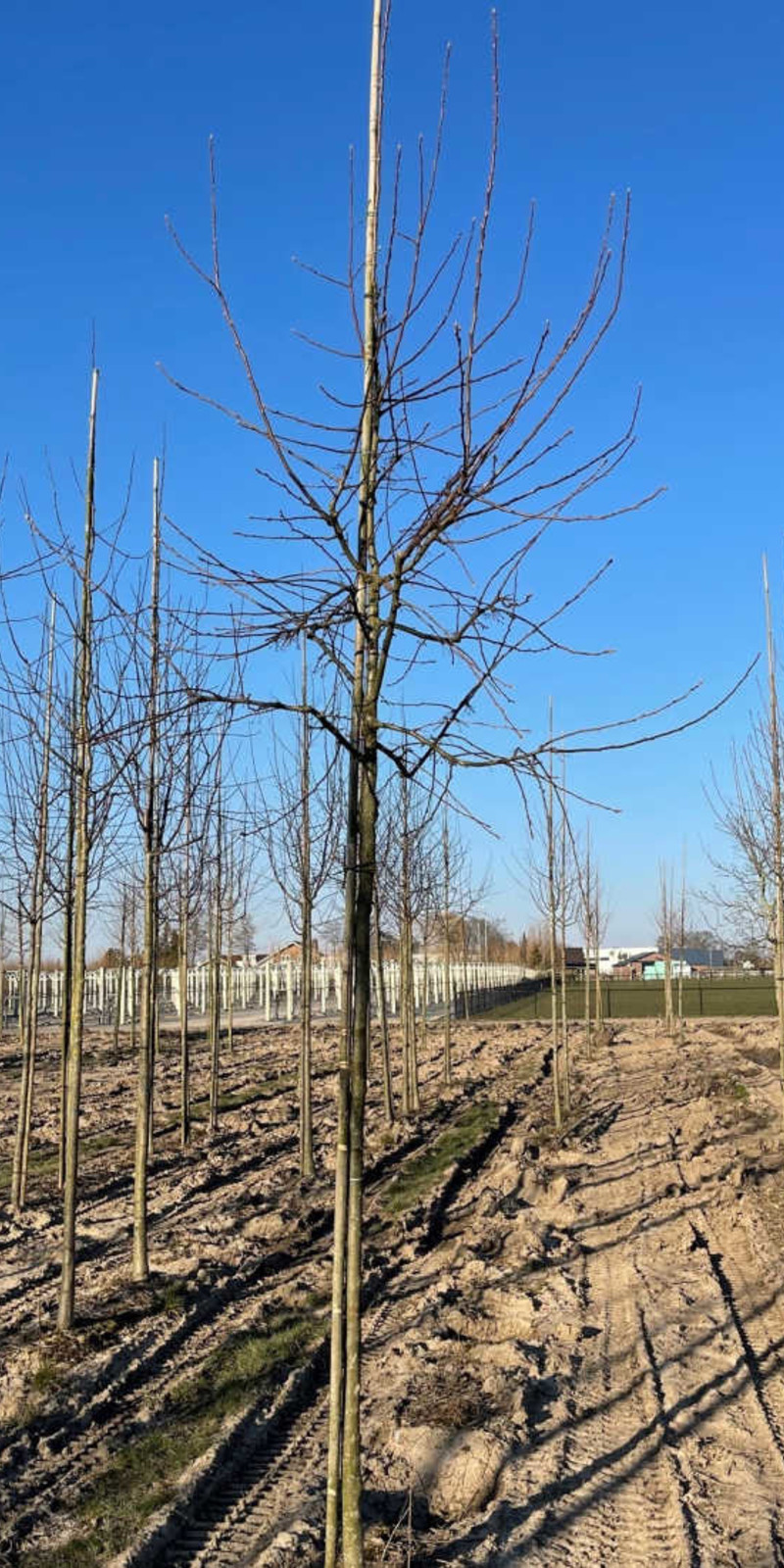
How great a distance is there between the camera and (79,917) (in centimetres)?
737

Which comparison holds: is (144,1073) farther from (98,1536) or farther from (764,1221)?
(764,1221)

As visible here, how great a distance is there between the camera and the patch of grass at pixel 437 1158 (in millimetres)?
11438

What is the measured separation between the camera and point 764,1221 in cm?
980

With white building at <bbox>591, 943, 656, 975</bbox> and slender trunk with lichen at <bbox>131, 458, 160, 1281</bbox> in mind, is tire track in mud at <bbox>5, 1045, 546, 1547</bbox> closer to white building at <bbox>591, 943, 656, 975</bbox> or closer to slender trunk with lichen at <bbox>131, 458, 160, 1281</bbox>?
slender trunk with lichen at <bbox>131, 458, 160, 1281</bbox>

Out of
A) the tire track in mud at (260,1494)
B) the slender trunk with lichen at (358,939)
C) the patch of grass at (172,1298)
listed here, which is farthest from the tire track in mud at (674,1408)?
the patch of grass at (172,1298)

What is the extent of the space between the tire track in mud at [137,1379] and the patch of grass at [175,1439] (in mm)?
117

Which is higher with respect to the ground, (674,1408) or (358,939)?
(358,939)

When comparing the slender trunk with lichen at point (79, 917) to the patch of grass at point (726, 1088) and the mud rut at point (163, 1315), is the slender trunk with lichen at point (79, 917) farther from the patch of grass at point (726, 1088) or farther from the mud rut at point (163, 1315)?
the patch of grass at point (726, 1088)

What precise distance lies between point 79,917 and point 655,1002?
140 feet

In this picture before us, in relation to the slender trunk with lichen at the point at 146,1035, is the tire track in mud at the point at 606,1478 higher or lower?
lower

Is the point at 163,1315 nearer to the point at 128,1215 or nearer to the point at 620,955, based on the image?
the point at 128,1215

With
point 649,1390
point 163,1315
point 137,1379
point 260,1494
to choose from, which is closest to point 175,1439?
point 260,1494

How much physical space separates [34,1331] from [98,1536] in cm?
284

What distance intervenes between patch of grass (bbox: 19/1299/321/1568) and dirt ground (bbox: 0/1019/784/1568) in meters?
0.02
